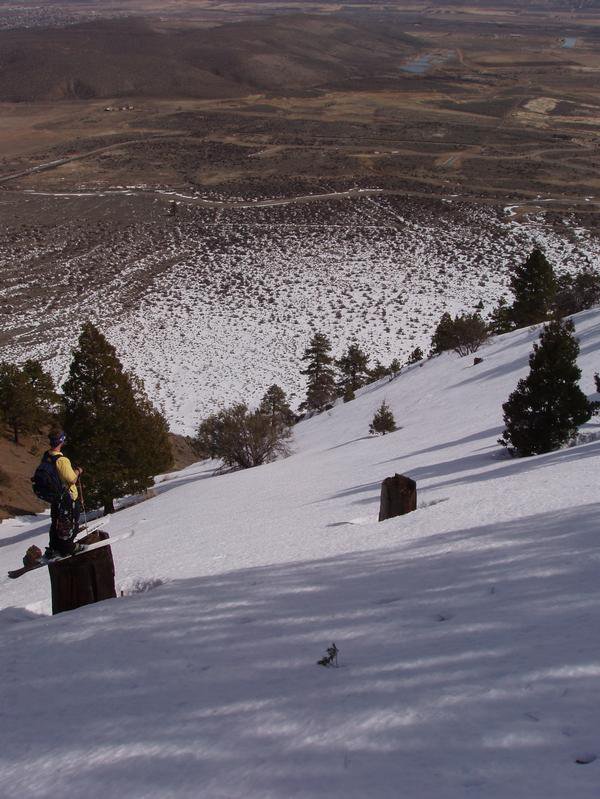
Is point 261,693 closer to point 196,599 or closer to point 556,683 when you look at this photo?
point 556,683

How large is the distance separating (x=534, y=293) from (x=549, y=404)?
21.9 metres

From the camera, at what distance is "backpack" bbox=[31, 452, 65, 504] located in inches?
301

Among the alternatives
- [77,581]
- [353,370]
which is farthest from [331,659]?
[353,370]

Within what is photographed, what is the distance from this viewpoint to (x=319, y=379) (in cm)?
3253

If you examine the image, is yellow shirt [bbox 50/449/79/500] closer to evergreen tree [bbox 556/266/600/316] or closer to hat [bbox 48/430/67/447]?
hat [bbox 48/430/67/447]

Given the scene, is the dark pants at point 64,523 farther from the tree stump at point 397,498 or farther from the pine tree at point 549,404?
the pine tree at point 549,404

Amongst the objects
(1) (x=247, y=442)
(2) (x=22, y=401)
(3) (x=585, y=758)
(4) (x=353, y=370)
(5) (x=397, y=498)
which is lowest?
(3) (x=585, y=758)

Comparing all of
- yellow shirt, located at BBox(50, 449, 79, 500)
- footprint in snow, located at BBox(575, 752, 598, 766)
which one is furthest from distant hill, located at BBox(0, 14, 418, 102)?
footprint in snow, located at BBox(575, 752, 598, 766)

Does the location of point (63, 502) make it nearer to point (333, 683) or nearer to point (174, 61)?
point (333, 683)

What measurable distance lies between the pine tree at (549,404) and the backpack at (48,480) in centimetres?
626

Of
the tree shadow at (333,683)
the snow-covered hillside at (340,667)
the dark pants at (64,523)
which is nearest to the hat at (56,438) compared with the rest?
the dark pants at (64,523)

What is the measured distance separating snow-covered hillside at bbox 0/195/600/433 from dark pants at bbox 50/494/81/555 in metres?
21.7

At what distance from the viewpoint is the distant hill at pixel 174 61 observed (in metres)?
124

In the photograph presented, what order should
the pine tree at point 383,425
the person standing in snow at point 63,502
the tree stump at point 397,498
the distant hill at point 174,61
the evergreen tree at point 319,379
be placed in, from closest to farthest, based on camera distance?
the tree stump at point 397,498
the person standing in snow at point 63,502
the pine tree at point 383,425
the evergreen tree at point 319,379
the distant hill at point 174,61
